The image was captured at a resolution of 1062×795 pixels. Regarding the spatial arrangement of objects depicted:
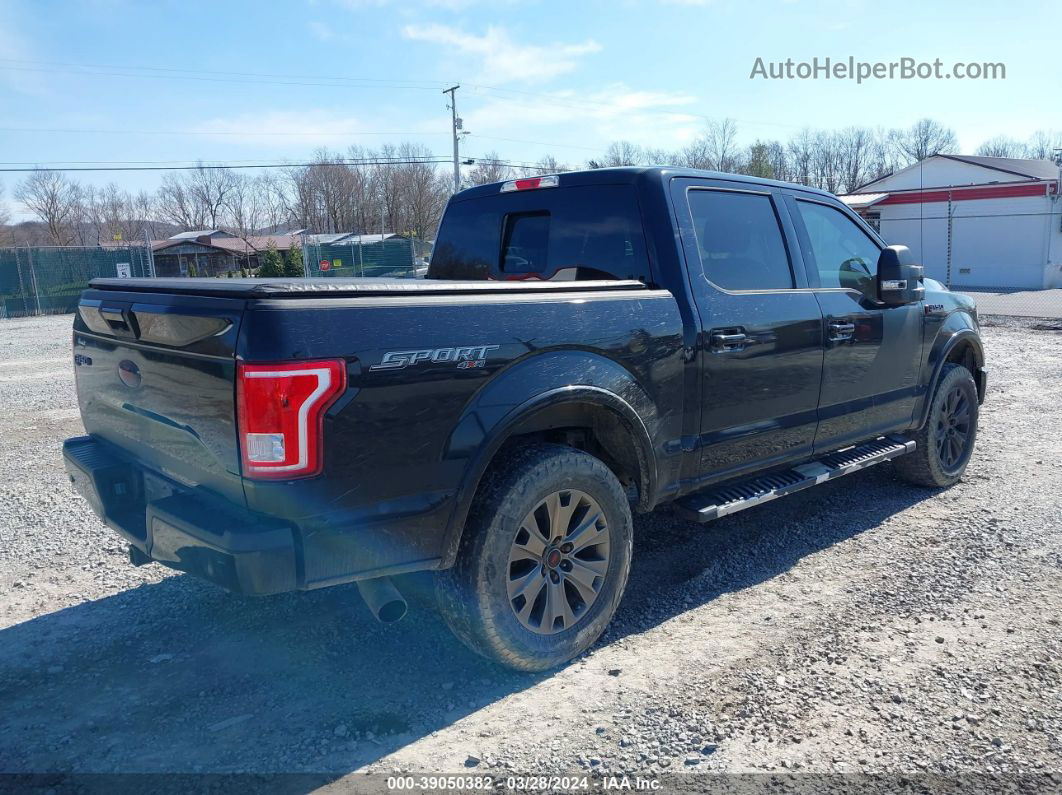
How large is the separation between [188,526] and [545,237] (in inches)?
95.1

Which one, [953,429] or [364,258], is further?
[364,258]

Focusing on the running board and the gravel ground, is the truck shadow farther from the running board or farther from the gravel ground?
the running board

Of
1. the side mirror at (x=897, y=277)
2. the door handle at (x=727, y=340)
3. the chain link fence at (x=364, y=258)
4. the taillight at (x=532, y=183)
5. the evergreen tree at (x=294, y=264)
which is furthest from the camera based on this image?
the evergreen tree at (x=294, y=264)

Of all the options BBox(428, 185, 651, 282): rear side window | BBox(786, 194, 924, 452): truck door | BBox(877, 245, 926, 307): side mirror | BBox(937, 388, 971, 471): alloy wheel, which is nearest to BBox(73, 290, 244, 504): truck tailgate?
BBox(428, 185, 651, 282): rear side window

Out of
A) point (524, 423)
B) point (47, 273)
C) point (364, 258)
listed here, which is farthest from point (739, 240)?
point (364, 258)

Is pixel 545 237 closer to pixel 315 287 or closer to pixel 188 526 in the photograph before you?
pixel 315 287

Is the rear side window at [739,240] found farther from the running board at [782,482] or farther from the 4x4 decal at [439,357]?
the 4x4 decal at [439,357]

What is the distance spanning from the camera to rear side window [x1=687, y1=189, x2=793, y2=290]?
4.06 m

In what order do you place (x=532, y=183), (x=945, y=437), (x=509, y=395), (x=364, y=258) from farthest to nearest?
(x=364, y=258), (x=945, y=437), (x=532, y=183), (x=509, y=395)

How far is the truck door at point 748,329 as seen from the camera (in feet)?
12.7

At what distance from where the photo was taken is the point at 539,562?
3279mm

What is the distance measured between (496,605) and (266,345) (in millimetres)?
1311

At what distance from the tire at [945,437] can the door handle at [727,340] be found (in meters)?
2.33

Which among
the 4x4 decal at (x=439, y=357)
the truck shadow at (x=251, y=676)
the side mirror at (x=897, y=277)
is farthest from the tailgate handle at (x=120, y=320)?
the side mirror at (x=897, y=277)
